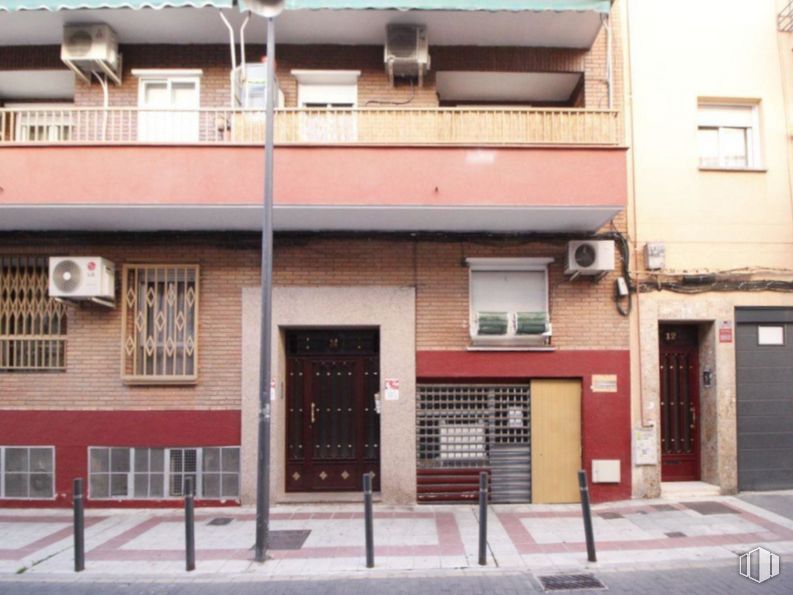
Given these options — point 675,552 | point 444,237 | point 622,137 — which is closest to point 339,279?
point 444,237

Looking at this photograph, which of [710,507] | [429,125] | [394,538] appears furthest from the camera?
[710,507]

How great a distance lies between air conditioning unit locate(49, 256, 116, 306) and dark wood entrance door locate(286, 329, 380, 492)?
300cm

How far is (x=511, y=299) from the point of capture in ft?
31.8

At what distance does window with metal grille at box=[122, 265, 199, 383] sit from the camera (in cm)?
944

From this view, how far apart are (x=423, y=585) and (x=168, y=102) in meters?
8.21

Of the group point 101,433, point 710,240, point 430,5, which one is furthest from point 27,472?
point 710,240

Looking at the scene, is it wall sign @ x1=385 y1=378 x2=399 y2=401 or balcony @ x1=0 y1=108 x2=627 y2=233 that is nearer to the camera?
balcony @ x1=0 y1=108 x2=627 y2=233

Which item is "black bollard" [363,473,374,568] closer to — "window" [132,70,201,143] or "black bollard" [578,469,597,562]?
"black bollard" [578,469,597,562]

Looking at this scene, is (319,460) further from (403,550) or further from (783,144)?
(783,144)

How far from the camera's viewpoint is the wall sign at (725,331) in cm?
968

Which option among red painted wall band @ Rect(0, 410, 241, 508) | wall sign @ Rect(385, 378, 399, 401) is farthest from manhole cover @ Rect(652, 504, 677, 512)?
red painted wall band @ Rect(0, 410, 241, 508)

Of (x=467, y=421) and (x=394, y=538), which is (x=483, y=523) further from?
(x=467, y=421)

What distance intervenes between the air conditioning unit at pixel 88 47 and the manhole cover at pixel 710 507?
11096mm

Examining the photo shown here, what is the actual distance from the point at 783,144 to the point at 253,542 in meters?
10.3
